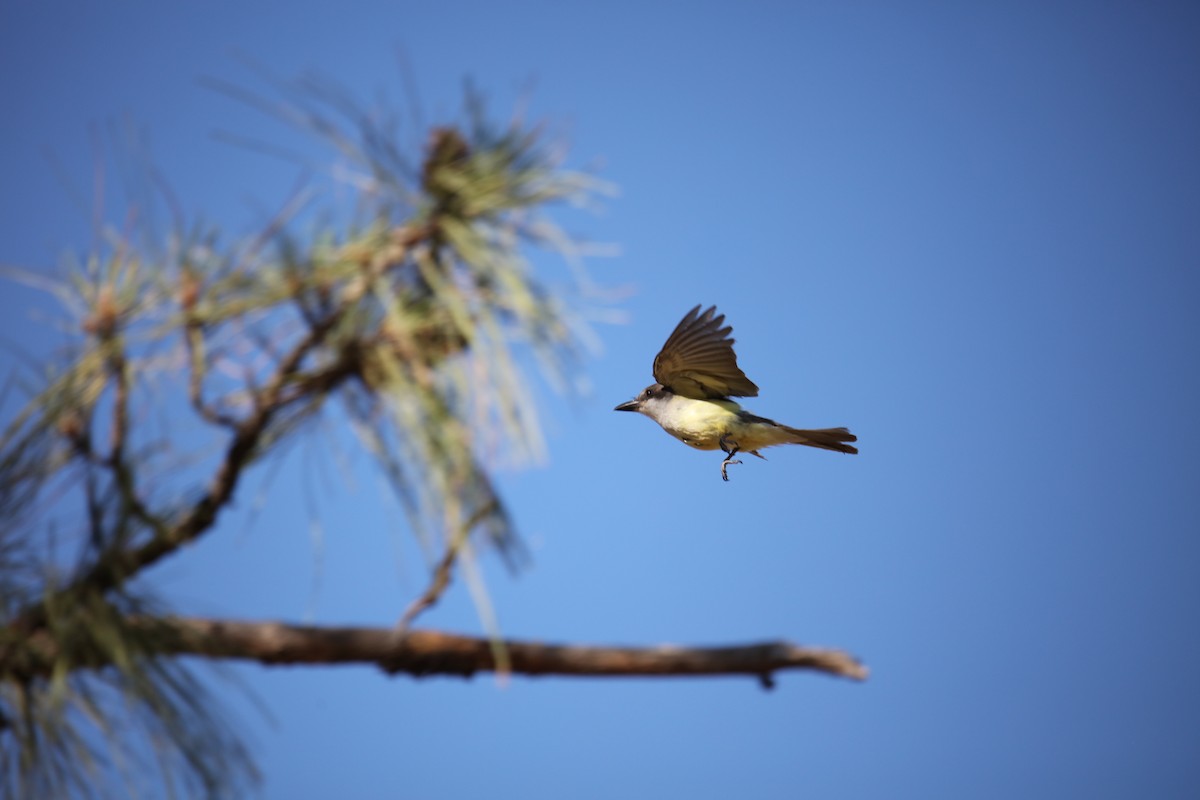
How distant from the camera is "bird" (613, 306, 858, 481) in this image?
2998 mm

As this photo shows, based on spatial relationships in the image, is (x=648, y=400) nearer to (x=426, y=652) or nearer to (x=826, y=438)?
(x=826, y=438)

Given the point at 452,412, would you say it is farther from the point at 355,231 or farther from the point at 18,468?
the point at 18,468

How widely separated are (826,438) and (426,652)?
6.94ft

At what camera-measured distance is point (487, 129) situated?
1523 millimetres

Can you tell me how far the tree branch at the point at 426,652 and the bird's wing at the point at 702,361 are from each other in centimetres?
167

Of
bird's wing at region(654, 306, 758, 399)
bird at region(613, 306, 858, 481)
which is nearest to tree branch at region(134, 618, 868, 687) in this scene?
bird at region(613, 306, 858, 481)

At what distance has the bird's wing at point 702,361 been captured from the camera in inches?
117

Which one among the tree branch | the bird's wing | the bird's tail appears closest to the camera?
the tree branch

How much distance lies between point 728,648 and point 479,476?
0.40m

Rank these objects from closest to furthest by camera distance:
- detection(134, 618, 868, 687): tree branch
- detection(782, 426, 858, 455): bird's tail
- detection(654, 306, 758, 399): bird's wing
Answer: detection(134, 618, 868, 687): tree branch < detection(654, 306, 758, 399): bird's wing < detection(782, 426, 858, 455): bird's tail

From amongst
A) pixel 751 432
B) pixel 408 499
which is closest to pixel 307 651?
pixel 408 499

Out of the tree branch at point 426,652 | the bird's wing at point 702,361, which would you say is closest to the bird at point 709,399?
the bird's wing at point 702,361

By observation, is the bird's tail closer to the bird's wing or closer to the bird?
the bird

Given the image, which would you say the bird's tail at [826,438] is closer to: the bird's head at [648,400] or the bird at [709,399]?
the bird at [709,399]
